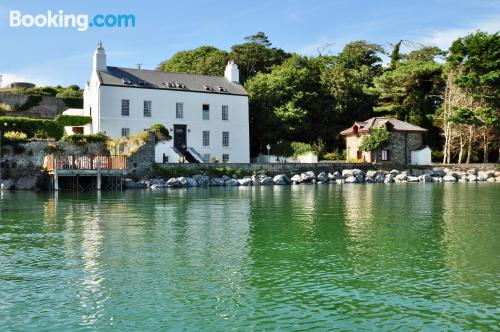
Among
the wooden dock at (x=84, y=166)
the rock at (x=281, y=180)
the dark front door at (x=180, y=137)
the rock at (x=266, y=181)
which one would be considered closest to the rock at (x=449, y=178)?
the rock at (x=281, y=180)

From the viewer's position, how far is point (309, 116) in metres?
59.0

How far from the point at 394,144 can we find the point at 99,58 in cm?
2967

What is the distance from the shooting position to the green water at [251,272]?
8438mm

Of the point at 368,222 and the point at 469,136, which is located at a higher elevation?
the point at 469,136

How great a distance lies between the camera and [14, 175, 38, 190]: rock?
40.4 metres

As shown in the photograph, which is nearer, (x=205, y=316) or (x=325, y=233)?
(x=205, y=316)

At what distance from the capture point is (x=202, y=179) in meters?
44.1

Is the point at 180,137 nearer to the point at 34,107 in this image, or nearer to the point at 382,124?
the point at 382,124

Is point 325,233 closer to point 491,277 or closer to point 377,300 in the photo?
point 491,277

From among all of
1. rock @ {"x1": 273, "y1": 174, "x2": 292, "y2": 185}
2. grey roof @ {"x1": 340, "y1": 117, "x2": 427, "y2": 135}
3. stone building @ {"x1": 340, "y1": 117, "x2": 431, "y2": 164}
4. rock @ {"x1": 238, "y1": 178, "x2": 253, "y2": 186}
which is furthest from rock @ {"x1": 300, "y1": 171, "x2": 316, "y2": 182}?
grey roof @ {"x1": 340, "y1": 117, "x2": 427, "y2": 135}

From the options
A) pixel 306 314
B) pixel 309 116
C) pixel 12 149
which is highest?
pixel 309 116

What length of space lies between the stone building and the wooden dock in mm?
25673

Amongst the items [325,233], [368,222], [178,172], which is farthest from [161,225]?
[178,172]

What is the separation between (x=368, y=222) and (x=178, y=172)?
2718cm
